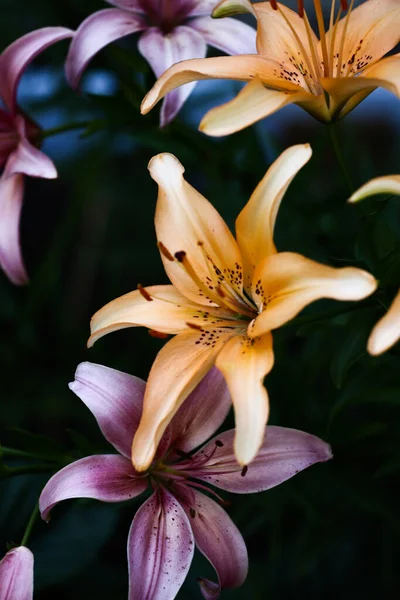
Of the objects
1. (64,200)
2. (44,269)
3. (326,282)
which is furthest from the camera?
(64,200)

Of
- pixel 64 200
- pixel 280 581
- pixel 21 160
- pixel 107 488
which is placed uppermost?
pixel 21 160

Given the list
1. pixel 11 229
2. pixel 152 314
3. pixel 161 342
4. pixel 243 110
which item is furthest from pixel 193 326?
pixel 161 342

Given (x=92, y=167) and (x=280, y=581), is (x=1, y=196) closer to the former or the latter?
(x=92, y=167)

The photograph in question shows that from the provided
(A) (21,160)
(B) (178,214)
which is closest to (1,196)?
(A) (21,160)

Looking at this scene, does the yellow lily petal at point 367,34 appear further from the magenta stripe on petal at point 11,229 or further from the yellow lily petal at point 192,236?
the magenta stripe on petal at point 11,229

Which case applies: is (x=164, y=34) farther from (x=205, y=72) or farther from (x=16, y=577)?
(x=16, y=577)

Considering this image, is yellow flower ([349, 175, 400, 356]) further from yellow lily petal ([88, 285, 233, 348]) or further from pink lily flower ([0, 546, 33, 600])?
pink lily flower ([0, 546, 33, 600])
